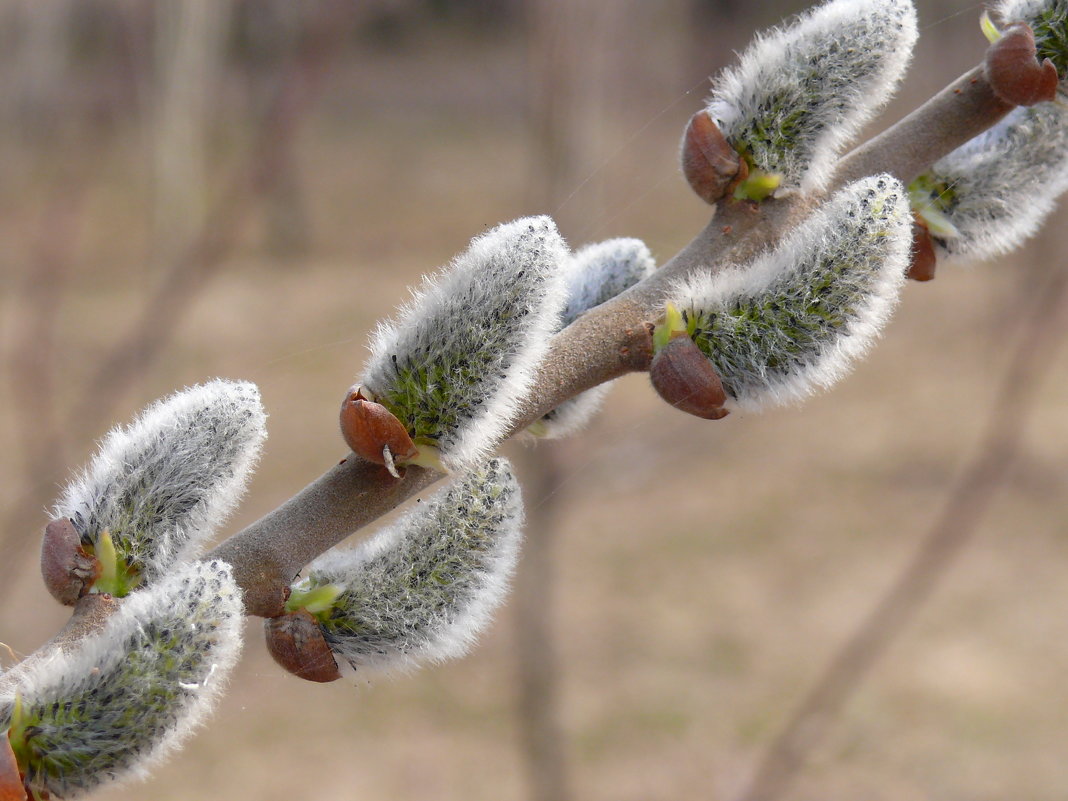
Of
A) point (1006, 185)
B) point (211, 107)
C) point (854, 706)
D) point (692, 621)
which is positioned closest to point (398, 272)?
point (211, 107)

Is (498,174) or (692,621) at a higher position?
(498,174)

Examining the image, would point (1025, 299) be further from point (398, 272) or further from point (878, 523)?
point (398, 272)

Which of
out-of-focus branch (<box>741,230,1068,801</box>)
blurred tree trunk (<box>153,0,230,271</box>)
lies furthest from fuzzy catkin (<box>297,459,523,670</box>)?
blurred tree trunk (<box>153,0,230,271</box>)

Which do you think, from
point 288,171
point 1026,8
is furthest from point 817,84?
point 288,171

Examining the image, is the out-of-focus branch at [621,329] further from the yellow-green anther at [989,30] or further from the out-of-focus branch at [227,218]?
the out-of-focus branch at [227,218]

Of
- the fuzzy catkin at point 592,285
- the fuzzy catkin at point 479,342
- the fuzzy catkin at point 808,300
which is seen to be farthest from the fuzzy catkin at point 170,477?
the fuzzy catkin at point 808,300

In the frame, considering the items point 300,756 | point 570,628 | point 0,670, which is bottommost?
point 570,628
